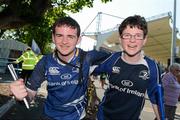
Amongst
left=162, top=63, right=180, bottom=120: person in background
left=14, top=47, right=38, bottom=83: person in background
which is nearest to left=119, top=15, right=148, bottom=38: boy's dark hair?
left=162, top=63, right=180, bottom=120: person in background

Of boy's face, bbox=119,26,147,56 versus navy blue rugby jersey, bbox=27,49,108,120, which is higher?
boy's face, bbox=119,26,147,56

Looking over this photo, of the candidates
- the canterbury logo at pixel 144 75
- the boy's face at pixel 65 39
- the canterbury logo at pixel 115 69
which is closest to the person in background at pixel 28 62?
the boy's face at pixel 65 39

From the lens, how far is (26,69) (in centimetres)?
1948

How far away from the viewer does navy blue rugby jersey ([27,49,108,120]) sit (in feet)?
14.6

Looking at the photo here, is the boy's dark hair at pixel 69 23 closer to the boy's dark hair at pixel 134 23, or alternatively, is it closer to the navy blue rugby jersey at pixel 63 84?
the navy blue rugby jersey at pixel 63 84

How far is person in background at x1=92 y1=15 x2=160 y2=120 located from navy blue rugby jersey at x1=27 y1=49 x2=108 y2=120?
0.22 metres

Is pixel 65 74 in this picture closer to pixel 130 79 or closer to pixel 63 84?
pixel 63 84

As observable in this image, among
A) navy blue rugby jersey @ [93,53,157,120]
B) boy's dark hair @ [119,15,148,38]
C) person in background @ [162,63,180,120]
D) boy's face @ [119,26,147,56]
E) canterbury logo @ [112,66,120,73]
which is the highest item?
boy's dark hair @ [119,15,148,38]

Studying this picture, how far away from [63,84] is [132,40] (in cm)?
77

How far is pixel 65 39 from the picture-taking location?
446 centimetres

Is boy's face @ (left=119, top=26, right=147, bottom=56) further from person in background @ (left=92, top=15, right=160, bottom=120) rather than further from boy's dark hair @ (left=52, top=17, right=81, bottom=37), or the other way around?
boy's dark hair @ (left=52, top=17, right=81, bottom=37)

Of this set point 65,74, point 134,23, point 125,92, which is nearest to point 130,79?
point 125,92

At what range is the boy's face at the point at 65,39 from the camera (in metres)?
4.48

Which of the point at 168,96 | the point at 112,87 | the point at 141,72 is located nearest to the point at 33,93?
the point at 112,87
